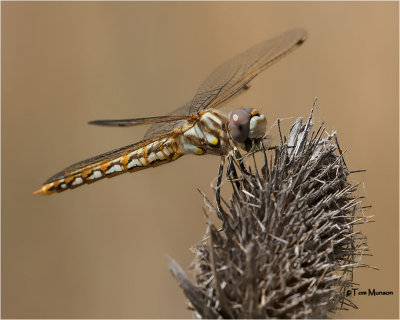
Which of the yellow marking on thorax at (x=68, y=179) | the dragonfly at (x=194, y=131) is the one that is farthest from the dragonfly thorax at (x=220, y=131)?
the yellow marking on thorax at (x=68, y=179)

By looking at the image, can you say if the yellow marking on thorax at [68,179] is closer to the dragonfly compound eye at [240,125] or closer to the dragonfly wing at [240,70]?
the dragonfly wing at [240,70]

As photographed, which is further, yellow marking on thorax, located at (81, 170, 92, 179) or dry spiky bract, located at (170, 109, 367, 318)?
yellow marking on thorax, located at (81, 170, 92, 179)

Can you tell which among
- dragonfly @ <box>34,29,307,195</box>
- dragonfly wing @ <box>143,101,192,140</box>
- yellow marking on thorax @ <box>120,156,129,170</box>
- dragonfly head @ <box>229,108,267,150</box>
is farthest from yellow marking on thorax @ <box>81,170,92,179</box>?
dragonfly head @ <box>229,108,267,150</box>

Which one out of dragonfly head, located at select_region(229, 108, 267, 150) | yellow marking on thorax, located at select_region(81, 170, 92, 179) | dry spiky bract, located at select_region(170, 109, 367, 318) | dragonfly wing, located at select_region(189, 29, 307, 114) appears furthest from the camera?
yellow marking on thorax, located at select_region(81, 170, 92, 179)

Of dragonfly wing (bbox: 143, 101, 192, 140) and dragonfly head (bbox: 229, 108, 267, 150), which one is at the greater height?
dragonfly wing (bbox: 143, 101, 192, 140)

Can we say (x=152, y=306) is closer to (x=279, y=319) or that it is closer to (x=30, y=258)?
(x=30, y=258)

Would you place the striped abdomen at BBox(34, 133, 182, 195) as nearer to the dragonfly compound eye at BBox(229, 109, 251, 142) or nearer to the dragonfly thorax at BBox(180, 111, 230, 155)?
the dragonfly thorax at BBox(180, 111, 230, 155)
